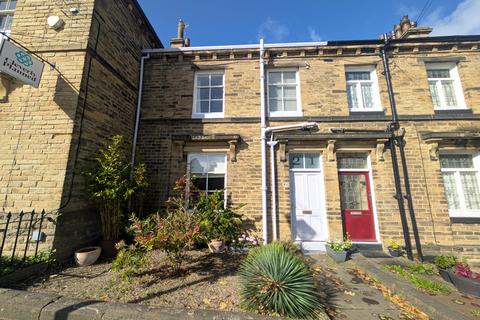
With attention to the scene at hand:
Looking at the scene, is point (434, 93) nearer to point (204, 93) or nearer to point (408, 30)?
point (408, 30)

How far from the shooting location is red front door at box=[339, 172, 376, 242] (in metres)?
6.77

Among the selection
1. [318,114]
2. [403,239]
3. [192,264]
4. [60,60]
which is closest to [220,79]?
[318,114]

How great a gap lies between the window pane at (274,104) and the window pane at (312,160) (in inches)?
77.3

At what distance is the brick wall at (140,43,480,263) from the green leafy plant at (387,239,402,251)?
16cm

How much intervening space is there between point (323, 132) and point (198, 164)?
4399mm

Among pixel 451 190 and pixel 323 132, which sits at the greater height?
pixel 323 132

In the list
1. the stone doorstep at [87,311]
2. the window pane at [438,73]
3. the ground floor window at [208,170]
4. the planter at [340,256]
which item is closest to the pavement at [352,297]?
the planter at [340,256]

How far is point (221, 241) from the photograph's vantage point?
20.2 ft

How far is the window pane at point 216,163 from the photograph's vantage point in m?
7.34

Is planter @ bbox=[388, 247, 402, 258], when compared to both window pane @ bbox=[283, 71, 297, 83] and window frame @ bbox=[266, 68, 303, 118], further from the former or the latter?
window pane @ bbox=[283, 71, 297, 83]

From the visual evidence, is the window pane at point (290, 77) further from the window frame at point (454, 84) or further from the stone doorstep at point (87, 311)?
the stone doorstep at point (87, 311)

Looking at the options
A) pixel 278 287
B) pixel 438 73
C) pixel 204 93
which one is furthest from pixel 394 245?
pixel 204 93

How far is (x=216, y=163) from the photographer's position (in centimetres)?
739

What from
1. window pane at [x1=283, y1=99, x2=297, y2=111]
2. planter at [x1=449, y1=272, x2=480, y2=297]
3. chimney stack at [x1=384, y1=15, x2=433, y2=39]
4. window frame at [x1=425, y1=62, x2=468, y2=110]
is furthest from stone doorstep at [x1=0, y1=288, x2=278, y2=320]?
chimney stack at [x1=384, y1=15, x2=433, y2=39]
